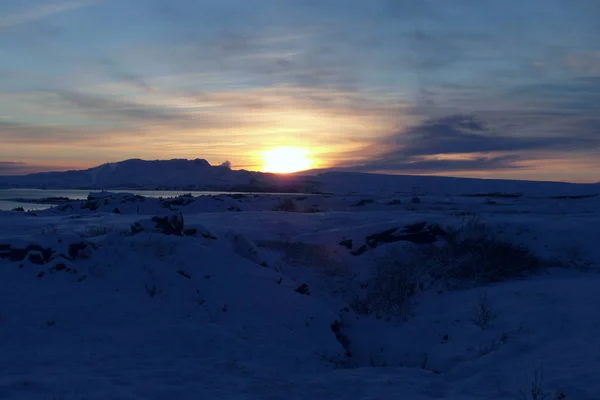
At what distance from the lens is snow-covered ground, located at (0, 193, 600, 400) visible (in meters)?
6.16

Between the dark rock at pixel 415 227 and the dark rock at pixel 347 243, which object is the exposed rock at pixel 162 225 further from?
the dark rock at pixel 415 227

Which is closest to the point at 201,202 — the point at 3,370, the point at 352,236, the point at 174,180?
the point at 352,236

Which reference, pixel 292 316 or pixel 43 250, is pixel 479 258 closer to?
pixel 292 316

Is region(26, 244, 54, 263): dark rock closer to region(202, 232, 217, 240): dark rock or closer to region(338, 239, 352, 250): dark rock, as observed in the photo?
region(202, 232, 217, 240): dark rock

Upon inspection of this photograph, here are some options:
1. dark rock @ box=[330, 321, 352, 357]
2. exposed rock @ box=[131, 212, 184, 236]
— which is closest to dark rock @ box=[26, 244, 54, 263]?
exposed rock @ box=[131, 212, 184, 236]

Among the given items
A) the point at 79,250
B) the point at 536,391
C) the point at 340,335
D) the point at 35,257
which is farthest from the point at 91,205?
the point at 536,391

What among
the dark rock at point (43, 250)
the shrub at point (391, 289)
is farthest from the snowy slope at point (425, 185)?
the dark rock at point (43, 250)

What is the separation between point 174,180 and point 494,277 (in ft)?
575

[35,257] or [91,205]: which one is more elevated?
[91,205]

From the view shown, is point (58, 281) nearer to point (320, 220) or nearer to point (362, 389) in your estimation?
point (362, 389)

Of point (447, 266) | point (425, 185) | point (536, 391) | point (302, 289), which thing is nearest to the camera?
point (536, 391)

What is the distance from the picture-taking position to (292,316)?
9.34 m

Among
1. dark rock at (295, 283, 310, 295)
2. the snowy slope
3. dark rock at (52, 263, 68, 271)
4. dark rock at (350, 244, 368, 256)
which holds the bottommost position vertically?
dark rock at (295, 283, 310, 295)

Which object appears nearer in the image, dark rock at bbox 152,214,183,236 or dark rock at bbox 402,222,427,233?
dark rock at bbox 152,214,183,236
